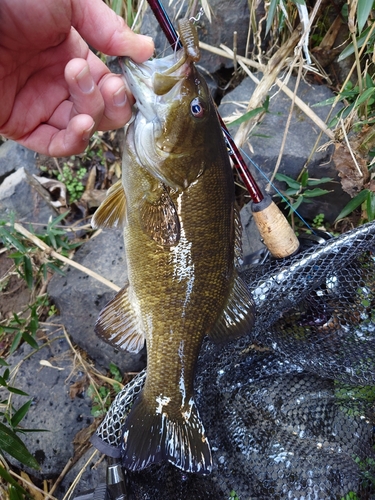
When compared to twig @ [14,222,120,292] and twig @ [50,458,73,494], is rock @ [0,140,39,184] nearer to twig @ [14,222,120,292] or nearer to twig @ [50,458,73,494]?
twig @ [14,222,120,292]

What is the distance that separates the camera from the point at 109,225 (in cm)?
205

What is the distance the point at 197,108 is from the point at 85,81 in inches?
19.2

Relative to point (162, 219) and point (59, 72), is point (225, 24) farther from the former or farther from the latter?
point (162, 219)

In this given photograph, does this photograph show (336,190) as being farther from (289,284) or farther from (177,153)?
(177,153)

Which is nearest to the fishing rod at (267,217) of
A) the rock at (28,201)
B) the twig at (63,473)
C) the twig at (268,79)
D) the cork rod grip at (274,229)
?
the cork rod grip at (274,229)

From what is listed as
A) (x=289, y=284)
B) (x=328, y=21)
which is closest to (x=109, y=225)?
(x=289, y=284)

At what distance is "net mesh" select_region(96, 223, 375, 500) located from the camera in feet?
7.70

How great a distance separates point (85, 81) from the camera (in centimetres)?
170

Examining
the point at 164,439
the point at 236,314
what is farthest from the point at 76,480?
the point at 236,314

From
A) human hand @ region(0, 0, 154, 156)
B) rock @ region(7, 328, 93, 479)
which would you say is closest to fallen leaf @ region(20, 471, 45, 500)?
rock @ region(7, 328, 93, 479)

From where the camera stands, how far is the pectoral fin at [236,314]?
6.77 ft

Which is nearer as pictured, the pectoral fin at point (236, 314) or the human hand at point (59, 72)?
the human hand at point (59, 72)

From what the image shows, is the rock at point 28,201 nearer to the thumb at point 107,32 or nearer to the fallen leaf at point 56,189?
the fallen leaf at point 56,189

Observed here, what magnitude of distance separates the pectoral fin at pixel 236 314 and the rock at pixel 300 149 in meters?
1.27
